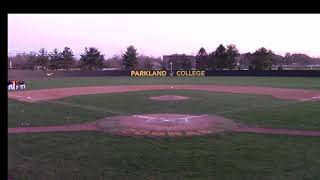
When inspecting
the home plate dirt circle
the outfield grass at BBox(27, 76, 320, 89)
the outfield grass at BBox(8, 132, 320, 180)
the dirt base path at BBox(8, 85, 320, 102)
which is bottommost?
the outfield grass at BBox(8, 132, 320, 180)

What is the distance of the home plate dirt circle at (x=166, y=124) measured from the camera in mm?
13612

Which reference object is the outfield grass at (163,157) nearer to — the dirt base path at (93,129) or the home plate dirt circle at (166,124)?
the dirt base path at (93,129)

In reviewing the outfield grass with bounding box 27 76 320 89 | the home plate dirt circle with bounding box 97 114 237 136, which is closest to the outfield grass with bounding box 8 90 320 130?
the home plate dirt circle with bounding box 97 114 237 136

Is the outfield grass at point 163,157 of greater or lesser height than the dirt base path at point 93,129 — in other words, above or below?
below

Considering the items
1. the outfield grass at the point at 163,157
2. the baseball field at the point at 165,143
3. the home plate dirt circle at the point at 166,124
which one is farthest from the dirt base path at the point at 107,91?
the outfield grass at the point at 163,157

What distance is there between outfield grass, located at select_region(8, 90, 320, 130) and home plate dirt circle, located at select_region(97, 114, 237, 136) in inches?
46.9

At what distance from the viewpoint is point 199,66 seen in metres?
79.8

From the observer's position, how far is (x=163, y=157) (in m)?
9.86

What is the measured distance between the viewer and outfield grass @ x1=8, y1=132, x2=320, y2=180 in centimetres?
837

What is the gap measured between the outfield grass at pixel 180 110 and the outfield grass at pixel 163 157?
137 inches

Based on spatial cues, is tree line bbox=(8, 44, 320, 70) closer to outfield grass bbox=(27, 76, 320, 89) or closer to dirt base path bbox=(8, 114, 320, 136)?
outfield grass bbox=(27, 76, 320, 89)

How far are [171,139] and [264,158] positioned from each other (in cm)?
337

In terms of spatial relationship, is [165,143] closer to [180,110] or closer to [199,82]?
[180,110]
